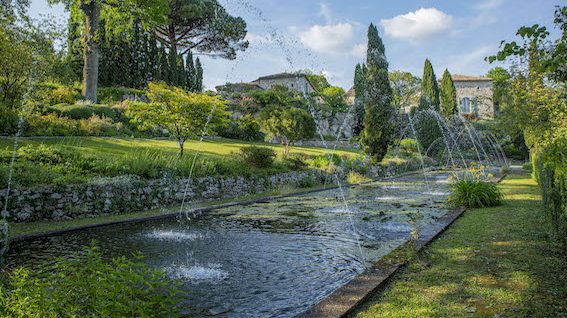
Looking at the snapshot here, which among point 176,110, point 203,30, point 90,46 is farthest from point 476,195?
point 203,30

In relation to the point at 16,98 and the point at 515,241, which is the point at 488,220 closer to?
the point at 515,241

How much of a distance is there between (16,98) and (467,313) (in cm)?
2124

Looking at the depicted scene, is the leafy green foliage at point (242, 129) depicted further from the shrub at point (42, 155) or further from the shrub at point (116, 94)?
the shrub at point (42, 155)

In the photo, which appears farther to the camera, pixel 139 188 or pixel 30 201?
pixel 139 188

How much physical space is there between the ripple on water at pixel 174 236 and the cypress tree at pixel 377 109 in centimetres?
1810

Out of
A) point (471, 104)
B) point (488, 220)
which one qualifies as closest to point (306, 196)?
point (488, 220)

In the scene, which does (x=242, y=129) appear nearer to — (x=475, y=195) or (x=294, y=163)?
(x=294, y=163)

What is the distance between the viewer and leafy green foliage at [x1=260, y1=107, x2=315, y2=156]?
21.5 m

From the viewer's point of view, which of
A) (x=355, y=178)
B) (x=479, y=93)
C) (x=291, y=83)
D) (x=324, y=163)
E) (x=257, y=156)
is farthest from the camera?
(x=479, y=93)

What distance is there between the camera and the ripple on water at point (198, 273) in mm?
4930

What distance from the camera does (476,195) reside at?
34.3 ft

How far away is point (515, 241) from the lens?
6203mm

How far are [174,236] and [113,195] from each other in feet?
11.7

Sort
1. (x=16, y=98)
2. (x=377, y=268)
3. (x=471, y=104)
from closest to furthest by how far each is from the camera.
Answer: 1. (x=377, y=268)
2. (x=16, y=98)
3. (x=471, y=104)
